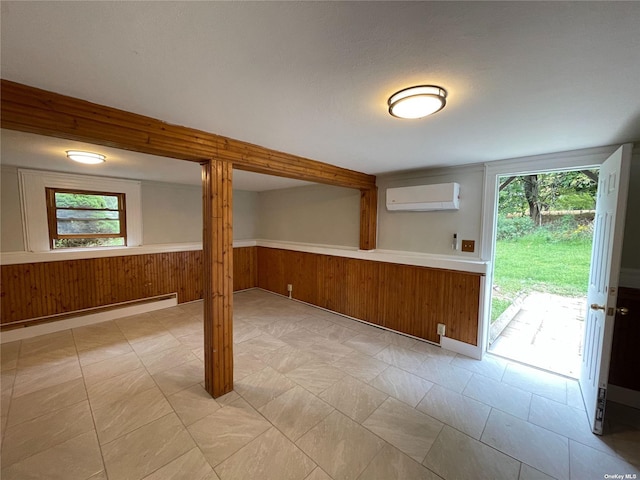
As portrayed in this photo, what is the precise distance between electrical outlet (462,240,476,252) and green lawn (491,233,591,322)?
1.96m

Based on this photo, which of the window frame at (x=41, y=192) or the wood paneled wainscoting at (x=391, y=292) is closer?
the wood paneled wainscoting at (x=391, y=292)

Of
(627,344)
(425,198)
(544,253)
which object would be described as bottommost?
(627,344)

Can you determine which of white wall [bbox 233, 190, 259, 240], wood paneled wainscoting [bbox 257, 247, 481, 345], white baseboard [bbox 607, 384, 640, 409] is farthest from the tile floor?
white wall [bbox 233, 190, 259, 240]

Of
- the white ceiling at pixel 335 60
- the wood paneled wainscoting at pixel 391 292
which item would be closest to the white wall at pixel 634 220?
the white ceiling at pixel 335 60

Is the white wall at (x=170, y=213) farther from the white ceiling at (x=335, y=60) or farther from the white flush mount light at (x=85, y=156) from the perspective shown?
the white ceiling at (x=335, y=60)

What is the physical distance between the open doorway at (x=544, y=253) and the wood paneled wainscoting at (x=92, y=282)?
16.8ft

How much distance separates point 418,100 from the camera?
1381 mm

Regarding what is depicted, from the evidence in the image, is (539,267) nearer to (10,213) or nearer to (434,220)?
(434,220)

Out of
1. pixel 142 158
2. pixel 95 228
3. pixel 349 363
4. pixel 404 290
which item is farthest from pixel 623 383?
pixel 95 228

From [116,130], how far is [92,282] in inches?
128

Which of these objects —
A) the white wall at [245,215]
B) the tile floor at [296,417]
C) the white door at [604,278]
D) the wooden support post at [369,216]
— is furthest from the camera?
the white wall at [245,215]

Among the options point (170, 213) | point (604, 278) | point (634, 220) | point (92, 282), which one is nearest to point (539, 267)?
point (634, 220)

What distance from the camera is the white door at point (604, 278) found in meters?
1.76

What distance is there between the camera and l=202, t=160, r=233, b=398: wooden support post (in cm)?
213
